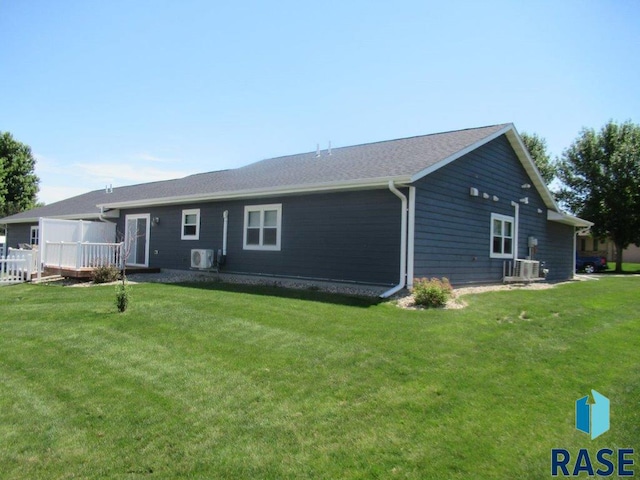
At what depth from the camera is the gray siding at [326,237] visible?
425 inches

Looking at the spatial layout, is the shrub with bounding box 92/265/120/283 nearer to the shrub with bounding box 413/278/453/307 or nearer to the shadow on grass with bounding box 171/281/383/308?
the shadow on grass with bounding box 171/281/383/308

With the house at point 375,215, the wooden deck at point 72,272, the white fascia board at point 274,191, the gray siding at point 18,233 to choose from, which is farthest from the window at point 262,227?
the gray siding at point 18,233

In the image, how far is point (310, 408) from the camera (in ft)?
12.9

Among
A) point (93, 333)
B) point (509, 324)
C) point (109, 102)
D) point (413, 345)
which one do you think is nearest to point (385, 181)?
point (509, 324)

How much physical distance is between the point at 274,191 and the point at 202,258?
3700mm

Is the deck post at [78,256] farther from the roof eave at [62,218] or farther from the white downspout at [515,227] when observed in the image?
the white downspout at [515,227]

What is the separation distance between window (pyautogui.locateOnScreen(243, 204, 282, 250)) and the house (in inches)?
1.3

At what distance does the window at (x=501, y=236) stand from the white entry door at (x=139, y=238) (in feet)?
42.4

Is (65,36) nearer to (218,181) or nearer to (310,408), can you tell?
(218,181)

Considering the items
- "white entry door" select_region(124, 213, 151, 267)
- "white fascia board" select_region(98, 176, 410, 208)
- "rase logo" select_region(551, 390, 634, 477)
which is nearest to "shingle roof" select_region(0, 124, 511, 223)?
"white fascia board" select_region(98, 176, 410, 208)

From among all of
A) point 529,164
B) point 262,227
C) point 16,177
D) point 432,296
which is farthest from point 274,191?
point 16,177

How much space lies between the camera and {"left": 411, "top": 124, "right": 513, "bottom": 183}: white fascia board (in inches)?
395

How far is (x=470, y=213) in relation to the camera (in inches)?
503

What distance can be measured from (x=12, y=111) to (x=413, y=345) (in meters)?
15.6
